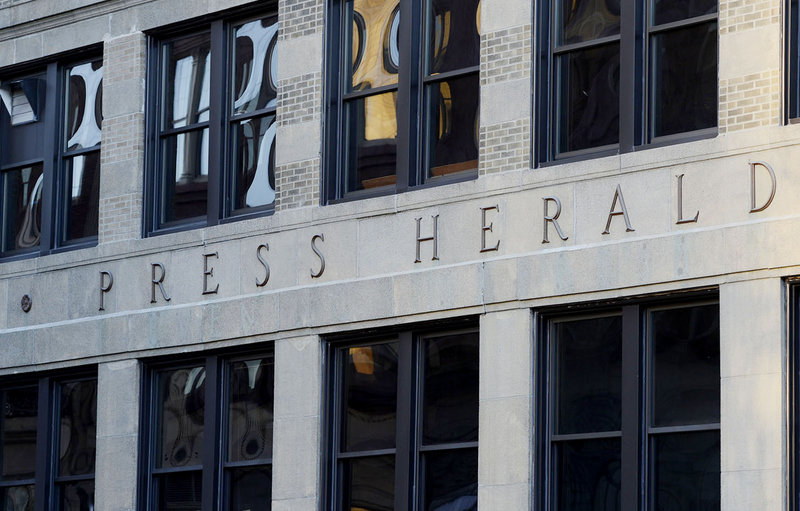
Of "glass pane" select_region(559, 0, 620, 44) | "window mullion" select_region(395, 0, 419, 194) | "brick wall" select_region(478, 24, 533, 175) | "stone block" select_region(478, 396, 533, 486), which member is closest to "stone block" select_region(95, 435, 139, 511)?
"window mullion" select_region(395, 0, 419, 194)

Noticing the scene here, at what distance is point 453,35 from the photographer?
19.8 meters

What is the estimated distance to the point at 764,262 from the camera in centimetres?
1655

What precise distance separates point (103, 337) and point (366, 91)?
445 centimetres

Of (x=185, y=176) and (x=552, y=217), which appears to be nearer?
(x=552, y=217)

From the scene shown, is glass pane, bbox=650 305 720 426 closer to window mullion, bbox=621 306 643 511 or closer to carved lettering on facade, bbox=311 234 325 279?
window mullion, bbox=621 306 643 511

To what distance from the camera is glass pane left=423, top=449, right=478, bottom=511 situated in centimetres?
1877

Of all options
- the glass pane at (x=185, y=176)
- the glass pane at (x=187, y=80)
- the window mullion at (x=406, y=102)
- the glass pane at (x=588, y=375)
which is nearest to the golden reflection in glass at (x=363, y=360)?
the window mullion at (x=406, y=102)

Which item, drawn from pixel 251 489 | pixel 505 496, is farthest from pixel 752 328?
pixel 251 489

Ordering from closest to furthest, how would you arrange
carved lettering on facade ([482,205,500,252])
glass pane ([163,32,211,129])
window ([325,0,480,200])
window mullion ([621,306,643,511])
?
window mullion ([621,306,643,511]), carved lettering on facade ([482,205,500,252]), window ([325,0,480,200]), glass pane ([163,32,211,129])

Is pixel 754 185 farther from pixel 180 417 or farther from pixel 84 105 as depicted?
pixel 84 105

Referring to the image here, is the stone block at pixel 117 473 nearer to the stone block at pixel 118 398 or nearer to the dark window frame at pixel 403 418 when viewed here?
the stone block at pixel 118 398

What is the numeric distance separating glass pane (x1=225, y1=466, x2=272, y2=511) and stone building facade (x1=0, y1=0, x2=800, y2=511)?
15cm

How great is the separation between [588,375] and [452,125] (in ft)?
10.7

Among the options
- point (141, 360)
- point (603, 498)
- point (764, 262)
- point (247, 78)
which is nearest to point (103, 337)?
point (141, 360)
